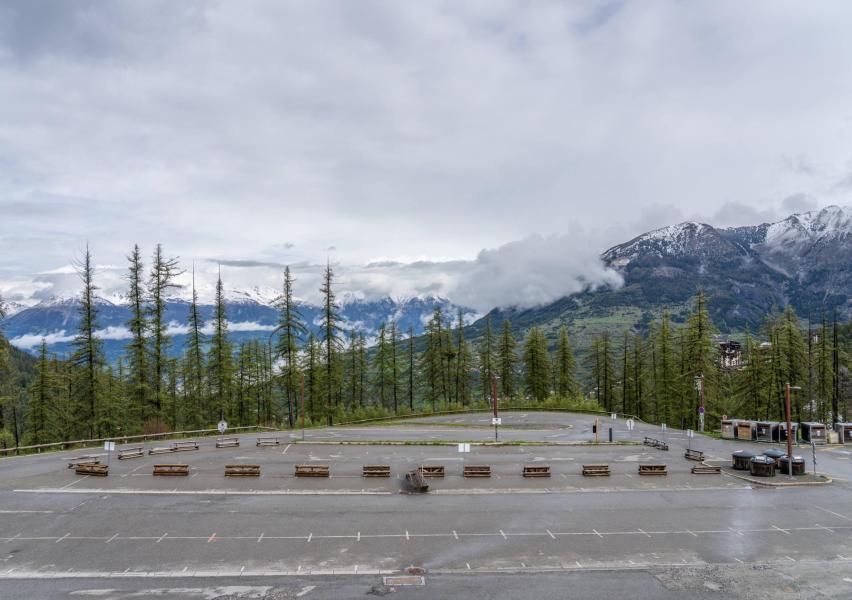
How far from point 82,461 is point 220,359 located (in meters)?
26.9

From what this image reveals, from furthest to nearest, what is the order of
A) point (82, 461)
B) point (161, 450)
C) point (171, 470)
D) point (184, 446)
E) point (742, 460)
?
point (184, 446) → point (161, 450) → point (742, 460) → point (82, 461) → point (171, 470)

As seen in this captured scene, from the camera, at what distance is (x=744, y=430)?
54.4 meters

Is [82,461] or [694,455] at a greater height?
[82,461]

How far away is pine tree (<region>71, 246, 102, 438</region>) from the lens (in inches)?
2015

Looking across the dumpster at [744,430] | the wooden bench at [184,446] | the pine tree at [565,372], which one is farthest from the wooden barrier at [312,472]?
the pine tree at [565,372]

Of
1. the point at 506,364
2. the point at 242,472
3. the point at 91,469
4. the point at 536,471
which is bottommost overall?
the point at 536,471

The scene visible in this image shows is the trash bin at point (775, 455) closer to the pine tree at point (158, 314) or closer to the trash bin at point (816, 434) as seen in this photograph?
the trash bin at point (816, 434)

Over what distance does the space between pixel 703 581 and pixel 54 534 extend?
90.1 ft

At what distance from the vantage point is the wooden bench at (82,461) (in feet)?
122

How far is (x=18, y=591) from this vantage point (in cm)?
1908

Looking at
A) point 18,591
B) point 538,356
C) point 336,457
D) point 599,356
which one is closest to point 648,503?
point 336,457

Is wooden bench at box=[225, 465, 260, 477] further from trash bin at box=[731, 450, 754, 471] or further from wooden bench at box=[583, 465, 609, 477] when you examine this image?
trash bin at box=[731, 450, 754, 471]

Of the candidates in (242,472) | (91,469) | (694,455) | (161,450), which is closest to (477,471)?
(242,472)

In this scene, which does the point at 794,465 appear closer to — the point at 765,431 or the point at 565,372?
the point at 765,431
